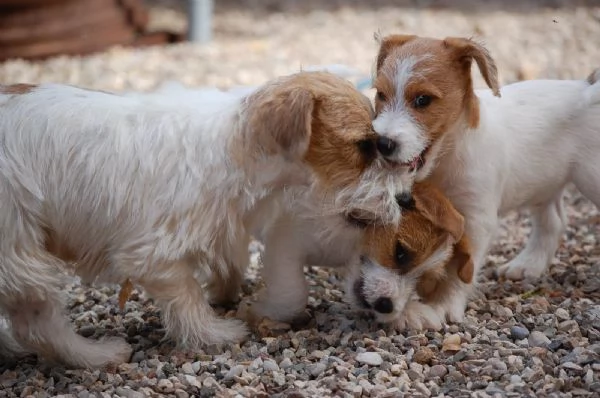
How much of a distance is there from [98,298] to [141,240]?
1304 mm

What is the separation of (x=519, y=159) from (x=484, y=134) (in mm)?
339

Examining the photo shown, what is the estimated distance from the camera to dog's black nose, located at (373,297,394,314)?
458 cm

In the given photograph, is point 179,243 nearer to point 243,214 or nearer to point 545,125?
point 243,214

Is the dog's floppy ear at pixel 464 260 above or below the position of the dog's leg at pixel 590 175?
below

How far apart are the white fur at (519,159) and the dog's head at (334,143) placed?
34cm

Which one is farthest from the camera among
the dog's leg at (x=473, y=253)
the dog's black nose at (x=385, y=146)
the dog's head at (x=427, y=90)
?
the dog's leg at (x=473, y=253)

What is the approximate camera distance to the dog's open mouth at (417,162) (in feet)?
14.9

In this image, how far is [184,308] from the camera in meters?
4.49

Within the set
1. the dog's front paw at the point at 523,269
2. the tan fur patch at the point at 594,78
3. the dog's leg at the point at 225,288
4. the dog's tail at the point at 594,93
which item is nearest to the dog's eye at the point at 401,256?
the dog's leg at the point at 225,288

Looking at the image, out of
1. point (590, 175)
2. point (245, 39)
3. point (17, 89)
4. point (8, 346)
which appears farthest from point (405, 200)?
point (245, 39)

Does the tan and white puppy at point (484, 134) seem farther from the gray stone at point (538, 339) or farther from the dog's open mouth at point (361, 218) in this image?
the gray stone at point (538, 339)

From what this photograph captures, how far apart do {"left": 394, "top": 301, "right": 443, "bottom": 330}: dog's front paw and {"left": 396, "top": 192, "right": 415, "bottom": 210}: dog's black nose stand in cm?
53

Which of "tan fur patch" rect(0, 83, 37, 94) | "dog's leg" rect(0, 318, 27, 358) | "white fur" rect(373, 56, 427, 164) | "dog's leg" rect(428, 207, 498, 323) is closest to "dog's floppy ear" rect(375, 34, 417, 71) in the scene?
"white fur" rect(373, 56, 427, 164)

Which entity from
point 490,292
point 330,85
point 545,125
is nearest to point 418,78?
point 330,85
